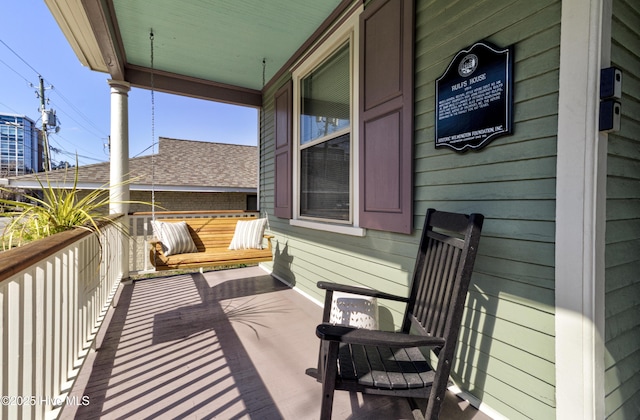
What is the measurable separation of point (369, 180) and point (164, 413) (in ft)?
6.54

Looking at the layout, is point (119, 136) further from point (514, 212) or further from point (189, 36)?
point (514, 212)

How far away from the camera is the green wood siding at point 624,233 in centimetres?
125

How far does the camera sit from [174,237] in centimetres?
343

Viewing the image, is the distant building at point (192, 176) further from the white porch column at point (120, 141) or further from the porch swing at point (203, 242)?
the porch swing at point (203, 242)

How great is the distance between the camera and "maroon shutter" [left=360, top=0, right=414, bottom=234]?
6.51 feet

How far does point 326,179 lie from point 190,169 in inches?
354

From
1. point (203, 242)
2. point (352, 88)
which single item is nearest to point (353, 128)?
point (352, 88)

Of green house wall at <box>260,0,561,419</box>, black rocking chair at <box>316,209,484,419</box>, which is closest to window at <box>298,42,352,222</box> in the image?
green house wall at <box>260,0,561,419</box>

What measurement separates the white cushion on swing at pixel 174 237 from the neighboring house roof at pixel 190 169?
5.79 meters

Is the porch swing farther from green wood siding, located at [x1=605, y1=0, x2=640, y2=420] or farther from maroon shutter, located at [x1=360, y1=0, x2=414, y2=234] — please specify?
green wood siding, located at [x1=605, y1=0, x2=640, y2=420]


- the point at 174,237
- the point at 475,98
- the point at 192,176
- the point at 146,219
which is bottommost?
the point at 174,237

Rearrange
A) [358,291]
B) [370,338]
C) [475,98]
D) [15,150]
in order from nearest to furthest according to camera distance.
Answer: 1. [370,338]
2. [475,98]
3. [358,291]
4. [15,150]

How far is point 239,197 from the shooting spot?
36.8 ft

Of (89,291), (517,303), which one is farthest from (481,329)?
(89,291)
